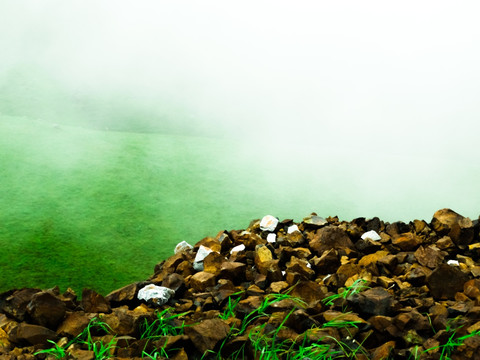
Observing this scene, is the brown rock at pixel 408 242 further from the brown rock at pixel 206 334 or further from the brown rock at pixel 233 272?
the brown rock at pixel 206 334

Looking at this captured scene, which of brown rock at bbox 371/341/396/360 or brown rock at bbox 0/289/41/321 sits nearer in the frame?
brown rock at bbox 371/341/396/360

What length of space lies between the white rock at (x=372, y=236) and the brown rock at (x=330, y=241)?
0.09 m

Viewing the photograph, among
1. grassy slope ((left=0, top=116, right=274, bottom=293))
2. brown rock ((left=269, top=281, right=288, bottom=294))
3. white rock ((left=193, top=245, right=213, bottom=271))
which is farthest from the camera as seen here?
grassy slope ((left=0, top=116, right=274, bottom=293))

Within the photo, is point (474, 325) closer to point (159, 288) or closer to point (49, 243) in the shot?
point (159, 288)

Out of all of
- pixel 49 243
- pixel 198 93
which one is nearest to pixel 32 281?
pixel 49 243

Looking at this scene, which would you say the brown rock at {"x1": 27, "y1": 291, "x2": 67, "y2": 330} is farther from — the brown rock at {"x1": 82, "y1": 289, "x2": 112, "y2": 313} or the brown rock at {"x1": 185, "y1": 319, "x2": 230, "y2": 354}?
the brown rock at {"x1": 185, "y1": 319, "x2": 230, "y2": 354}

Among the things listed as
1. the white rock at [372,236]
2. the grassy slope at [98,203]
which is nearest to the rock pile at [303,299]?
the white rock at [372,236]

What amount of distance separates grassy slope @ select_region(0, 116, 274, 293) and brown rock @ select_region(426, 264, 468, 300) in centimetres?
127

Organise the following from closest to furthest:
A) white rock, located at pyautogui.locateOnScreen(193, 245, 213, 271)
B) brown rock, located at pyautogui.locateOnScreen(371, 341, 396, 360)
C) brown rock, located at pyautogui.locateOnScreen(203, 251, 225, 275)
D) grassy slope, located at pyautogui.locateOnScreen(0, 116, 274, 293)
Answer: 1. brown rock, located at pyautogui.locateOnScreen(371, 341, 396, 360)
2. brown rock, located at pyautogui.locateOnScreen(203, 251, 225, 275)
3. white rock, located at pyautogui.locateOnScreen(193, 245, 213, 271)
4. grassy slope, located at pyautogui.locateOnScreen(0, 116, 274, 293)

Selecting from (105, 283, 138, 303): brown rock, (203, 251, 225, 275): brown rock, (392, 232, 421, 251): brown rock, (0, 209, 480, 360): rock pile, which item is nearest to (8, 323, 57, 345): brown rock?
(0, 209, 480, 360): rock pile

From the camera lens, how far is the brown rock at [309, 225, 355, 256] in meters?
2.06

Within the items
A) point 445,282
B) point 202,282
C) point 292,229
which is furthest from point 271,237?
point 445,282

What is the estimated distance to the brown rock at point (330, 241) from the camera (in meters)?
2.06

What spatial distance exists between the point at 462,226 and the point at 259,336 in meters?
1.10
